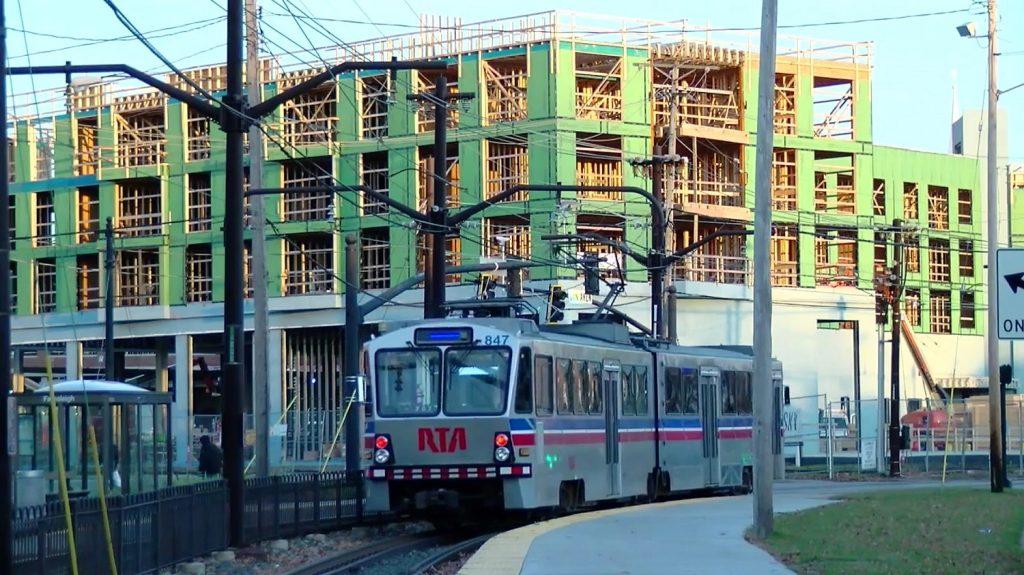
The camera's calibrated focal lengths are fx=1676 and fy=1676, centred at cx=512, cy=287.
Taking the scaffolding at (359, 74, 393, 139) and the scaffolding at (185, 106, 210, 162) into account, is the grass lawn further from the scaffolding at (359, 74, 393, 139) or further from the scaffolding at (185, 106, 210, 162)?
the scaffolding at (185, 106, 210, 162)

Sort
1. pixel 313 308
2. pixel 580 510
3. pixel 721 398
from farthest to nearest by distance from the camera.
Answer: pixel 313 308 → pixel 721 398 → pixel 580 510

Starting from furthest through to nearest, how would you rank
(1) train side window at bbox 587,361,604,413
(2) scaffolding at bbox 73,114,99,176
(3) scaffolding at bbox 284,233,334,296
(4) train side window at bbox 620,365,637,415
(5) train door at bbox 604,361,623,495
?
(2) scaffolding at bbox 73,114,99,176
(3) scaffolding at bbox 284,233,334,296
(4) train side window at bbox 620,365,637,415
(5) train door at bbox 604,361,623,495
(1) train side window at bbox 587,361,604,413

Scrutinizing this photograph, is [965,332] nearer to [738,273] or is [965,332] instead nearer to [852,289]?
[852,289]

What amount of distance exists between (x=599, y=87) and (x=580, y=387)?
3287 cm

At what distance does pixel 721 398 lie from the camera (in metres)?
36.1

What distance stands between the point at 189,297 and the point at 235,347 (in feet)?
143

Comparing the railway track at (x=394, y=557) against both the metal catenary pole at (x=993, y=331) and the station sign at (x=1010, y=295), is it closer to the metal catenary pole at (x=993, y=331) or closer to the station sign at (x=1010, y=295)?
the station sign at (x=1010, y=295)

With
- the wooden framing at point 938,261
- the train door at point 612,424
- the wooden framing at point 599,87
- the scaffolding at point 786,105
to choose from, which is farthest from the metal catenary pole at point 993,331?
the wooden framing at point 938,261

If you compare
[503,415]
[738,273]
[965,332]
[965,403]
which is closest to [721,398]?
[503,415]

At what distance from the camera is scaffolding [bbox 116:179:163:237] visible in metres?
66.3

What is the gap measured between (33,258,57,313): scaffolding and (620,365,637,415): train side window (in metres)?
42.8

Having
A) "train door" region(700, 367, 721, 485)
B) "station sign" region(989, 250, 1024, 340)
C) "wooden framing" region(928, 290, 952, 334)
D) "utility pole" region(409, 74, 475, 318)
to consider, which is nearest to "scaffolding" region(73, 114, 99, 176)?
"utility pole" region(409, 74, 475, 318)

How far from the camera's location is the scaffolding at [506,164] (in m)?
58.6

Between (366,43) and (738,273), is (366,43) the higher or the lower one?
the higher one
